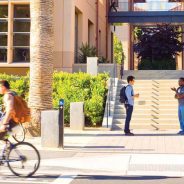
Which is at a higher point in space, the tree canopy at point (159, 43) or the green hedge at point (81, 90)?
the tree canopy at point (159, 43)

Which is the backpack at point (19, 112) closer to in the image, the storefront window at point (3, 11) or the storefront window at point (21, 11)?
the storefront window at point (21, 11)

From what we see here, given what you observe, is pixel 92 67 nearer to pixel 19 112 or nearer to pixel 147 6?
pixel 19 112

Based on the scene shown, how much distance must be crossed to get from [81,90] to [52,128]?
6.89 m

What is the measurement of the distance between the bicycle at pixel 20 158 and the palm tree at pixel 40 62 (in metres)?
6.20

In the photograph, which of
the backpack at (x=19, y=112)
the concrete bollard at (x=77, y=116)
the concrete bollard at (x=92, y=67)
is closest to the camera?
the backpack at (x=19, y=112)

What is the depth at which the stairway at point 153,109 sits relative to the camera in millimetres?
18709

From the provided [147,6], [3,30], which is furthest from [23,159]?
[147,6]

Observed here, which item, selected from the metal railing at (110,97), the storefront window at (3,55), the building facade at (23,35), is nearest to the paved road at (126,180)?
the metal railing at (110,97)

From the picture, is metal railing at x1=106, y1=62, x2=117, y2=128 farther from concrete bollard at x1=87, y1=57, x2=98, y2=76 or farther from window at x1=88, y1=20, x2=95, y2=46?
window at x1=88, y1=20, x2=95, y2=46

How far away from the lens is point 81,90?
19.8m

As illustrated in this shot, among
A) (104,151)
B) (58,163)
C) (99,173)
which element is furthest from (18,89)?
(99,173)

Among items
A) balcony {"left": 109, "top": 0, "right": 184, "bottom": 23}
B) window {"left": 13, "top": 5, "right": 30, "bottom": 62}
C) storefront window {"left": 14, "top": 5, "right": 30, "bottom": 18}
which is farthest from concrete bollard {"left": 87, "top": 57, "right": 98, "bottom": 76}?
balcony {"left": 109, "top": 0, "right": 184, "bottom": 23}

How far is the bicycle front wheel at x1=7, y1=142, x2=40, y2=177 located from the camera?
896 centimetres

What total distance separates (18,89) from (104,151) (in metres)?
8.43
